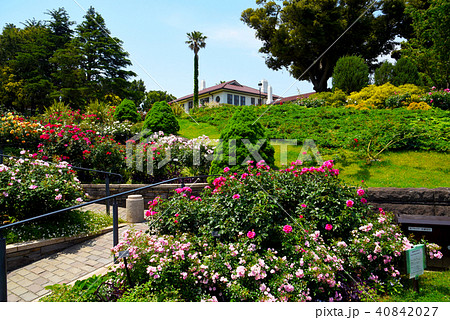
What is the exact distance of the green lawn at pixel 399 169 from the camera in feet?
18.9

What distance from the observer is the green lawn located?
227 inches

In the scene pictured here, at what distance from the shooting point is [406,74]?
15.9m

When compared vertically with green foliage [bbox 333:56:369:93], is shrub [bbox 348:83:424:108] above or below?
below

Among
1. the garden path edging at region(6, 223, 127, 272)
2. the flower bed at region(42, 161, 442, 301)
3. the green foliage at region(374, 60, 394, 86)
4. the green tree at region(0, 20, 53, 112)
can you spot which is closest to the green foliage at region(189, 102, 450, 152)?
the green foliage at region(374, 60, 394, 86)

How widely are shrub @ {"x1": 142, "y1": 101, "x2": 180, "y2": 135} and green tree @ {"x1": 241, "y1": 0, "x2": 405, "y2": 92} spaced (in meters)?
15.3

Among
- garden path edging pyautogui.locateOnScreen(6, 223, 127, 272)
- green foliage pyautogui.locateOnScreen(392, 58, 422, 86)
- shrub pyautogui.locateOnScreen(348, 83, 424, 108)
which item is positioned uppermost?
green foliage pyautogui.locateOnScreen(392, 58, 422, 86)

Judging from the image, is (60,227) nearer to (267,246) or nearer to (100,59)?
(267,246)

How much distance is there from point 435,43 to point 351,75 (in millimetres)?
5422

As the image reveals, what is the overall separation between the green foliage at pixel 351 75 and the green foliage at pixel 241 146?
43.7ft

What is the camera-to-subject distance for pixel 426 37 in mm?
13375

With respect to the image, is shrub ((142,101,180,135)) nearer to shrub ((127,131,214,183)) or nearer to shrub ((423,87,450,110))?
shrub ((127,131,214,183))

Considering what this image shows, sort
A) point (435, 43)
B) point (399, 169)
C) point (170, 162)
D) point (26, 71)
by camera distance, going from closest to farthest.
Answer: point (399, 169) → point (170, 162) → point (435, 43) → point (26, 71)

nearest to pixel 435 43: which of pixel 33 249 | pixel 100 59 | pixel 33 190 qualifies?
pixel 33 190

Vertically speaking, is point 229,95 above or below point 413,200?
above
